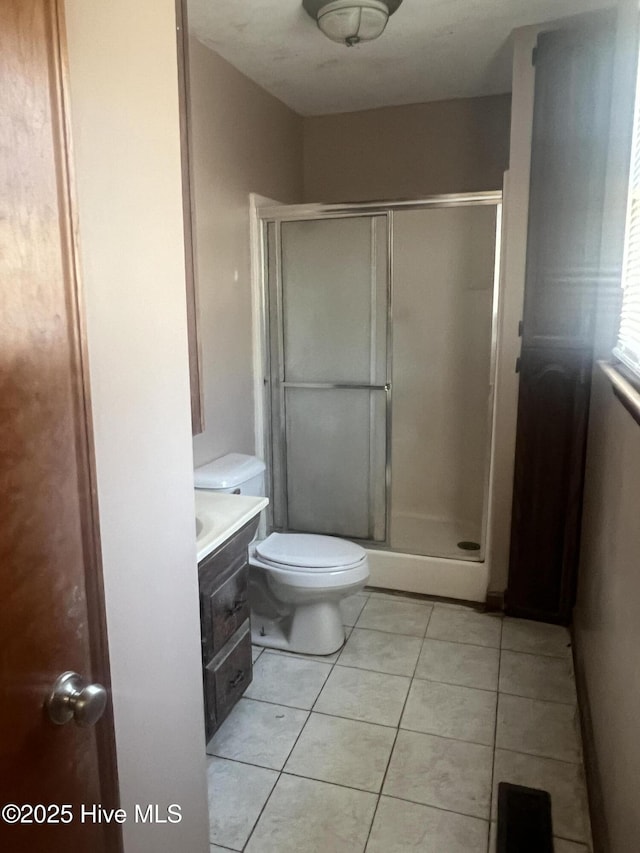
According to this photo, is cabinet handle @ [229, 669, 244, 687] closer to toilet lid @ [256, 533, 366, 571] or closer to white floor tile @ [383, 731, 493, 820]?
toilet lid @ [256, 533, 366, 571]

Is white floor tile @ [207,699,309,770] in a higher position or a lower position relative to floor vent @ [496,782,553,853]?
lower

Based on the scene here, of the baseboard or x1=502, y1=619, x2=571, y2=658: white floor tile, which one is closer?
the baseboard

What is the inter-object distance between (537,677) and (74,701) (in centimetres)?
204

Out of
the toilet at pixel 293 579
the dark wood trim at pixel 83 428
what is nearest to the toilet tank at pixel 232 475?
the toilet at pixel 293 579

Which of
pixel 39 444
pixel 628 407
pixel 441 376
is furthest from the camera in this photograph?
pixel 441 376

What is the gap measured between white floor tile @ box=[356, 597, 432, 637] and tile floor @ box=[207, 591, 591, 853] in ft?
0.05

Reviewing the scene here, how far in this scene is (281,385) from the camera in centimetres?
326

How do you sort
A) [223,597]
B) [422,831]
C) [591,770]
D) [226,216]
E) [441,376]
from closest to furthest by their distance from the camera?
1. [422,831]
2. [591,770]
3. [223,597]
4. [226,216]
5. [441,376]

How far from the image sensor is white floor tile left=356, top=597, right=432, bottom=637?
2.74m

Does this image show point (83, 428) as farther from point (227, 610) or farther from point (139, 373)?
point (227, 610)

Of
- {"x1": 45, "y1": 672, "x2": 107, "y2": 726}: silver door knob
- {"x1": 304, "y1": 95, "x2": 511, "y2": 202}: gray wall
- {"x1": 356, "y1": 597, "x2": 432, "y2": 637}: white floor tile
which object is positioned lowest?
{"x1": 356, "y1": 597, "x2": 432, "y2": 637}: white floor tile

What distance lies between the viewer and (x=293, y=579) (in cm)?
243

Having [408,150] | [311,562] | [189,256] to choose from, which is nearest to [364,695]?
[311,562]

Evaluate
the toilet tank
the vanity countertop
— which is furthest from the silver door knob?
the toilet tank
